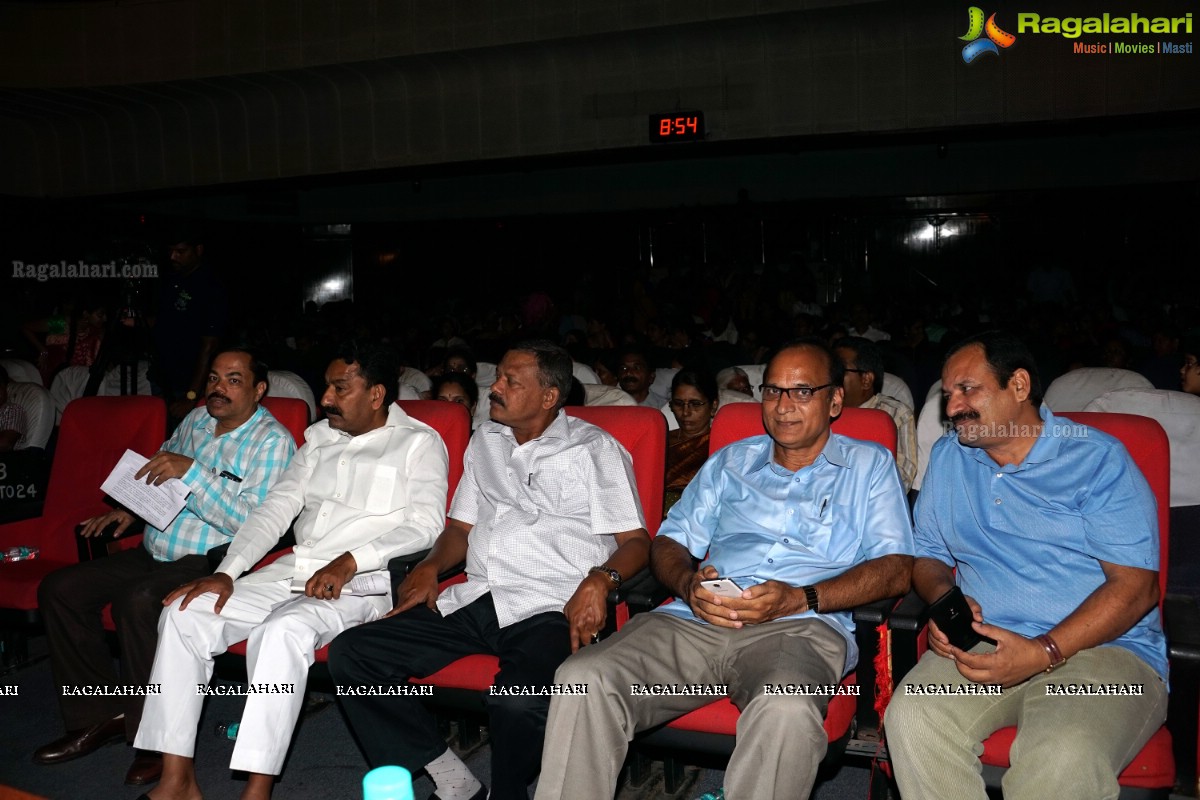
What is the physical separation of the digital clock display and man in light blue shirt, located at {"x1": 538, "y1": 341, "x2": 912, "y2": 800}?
5410mm

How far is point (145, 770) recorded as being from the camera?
9.33 ft

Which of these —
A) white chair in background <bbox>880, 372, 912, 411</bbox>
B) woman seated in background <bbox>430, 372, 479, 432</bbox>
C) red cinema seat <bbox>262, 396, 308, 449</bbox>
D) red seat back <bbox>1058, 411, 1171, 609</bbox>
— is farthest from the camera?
woman seated in background <bbox>430, 372, 479, 432</bbox>

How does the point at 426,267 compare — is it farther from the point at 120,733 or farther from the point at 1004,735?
the point at 1004,735

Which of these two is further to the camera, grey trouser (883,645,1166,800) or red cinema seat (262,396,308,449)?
red cinema seat (262,396,308,449)

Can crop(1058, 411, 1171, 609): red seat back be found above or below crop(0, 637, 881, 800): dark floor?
above

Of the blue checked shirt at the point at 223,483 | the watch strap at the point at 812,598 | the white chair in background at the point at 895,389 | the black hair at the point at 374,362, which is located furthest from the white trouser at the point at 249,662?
the white chair in background at the point at 895,389

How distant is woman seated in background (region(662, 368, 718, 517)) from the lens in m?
3.73

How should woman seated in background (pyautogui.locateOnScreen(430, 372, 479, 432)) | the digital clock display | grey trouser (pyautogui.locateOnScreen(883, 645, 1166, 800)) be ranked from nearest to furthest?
grey trouser (pyautogui.locateOnScreen(883, 645, 1166, 800)) < woman seated in background (pyautogui.locateOnScreen(430, 372, 479, 432)) < the digital clock display

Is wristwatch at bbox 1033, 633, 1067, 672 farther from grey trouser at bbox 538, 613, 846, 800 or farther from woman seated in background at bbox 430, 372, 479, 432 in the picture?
woman seated in background at bbox 430, 372, 479, 432

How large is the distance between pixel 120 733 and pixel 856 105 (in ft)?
20.9

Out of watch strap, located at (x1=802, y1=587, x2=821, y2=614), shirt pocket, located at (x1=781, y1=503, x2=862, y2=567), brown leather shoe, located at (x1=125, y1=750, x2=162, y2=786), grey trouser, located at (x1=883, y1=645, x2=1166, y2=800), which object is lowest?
brown leather shoe, located at (x1=125, y1=750, x2=162, y2=786)

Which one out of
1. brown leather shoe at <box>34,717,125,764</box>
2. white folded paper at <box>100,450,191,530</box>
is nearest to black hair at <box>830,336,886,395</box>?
white folded paper at <box>100,450,191,530</box>

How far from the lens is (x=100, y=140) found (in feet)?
33.0

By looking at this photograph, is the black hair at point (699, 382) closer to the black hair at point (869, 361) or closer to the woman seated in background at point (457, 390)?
the black hair at point (869, 361)
